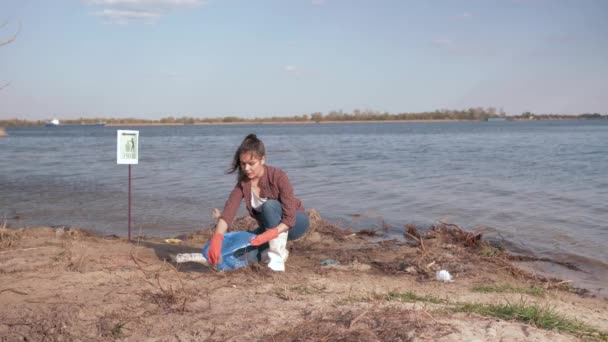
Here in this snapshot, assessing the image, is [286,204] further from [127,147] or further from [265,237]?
[127,147]

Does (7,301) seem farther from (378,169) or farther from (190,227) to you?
(378,169)

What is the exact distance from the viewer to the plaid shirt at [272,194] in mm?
5215

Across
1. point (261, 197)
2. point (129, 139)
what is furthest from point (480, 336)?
point (129, 139)

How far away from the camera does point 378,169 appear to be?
18641 millimetres

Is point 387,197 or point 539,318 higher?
point 539,318

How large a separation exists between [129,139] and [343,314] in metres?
5.02

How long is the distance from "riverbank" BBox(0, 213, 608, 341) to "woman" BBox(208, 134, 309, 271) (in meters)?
0.26

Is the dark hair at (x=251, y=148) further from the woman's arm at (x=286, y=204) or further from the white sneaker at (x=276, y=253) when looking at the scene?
the white sneaker at (x=276, y=253)

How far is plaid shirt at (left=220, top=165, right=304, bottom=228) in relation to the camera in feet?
17.1

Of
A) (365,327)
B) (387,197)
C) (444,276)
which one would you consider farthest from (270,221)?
(387,197)

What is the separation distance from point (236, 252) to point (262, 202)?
1.79ft

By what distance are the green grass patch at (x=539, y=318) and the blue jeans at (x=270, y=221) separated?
1.94 metres

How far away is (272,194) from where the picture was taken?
17.6 feet

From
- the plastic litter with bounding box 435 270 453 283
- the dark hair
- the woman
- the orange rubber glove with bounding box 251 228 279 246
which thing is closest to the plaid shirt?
the woman
